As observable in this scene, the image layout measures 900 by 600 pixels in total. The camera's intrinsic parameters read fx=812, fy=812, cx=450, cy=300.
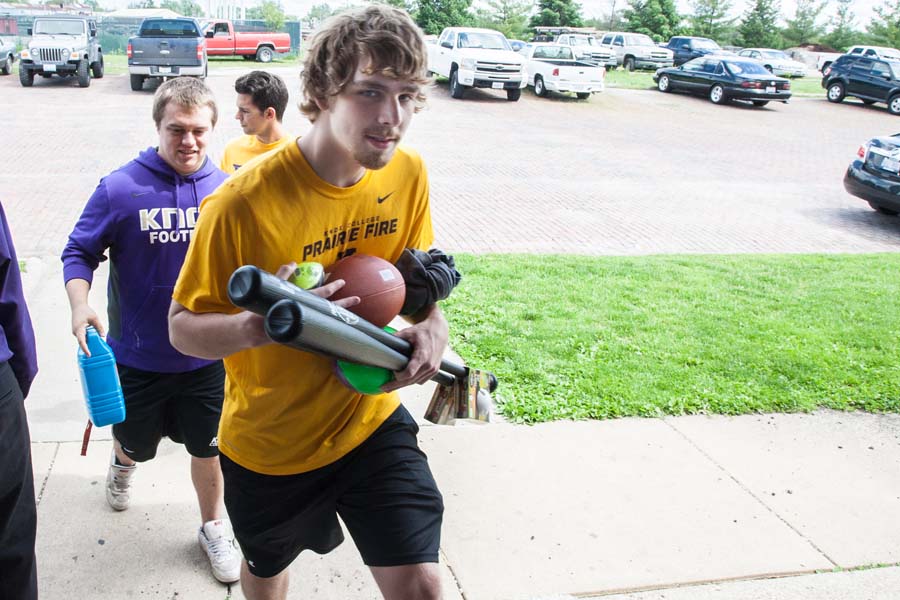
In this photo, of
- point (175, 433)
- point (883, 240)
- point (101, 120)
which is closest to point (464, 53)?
point (101, 120)

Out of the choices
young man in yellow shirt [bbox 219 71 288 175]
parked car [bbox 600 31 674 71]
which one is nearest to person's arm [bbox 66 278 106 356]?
young man in yellow shirt [bbox 219 71 288 175]

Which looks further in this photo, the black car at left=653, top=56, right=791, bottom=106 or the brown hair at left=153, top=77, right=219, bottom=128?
the black car at left=653, top=56, right=791, bottom=106

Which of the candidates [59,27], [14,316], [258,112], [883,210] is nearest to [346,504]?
[14,316]

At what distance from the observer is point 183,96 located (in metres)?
3.29

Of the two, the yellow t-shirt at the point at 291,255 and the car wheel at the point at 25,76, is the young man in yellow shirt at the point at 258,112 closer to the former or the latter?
the yellow t-shirt at the point at 291,255

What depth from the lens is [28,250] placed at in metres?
7.74

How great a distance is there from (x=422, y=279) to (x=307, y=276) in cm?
48

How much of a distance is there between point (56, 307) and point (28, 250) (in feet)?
6.43

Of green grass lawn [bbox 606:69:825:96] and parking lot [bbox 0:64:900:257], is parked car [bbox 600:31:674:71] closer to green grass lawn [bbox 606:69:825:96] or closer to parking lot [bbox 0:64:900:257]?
green grass lawn [bbox 606:69:825:96]

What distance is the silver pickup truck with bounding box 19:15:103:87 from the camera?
22.2 metres

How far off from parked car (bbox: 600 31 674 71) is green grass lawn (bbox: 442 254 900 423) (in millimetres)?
34034

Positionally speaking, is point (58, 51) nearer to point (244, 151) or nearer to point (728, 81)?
point (244, 151)

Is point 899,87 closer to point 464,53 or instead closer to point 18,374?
point 464,53

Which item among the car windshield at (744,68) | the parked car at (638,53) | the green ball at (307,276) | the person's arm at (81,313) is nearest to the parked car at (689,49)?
the parked car at (638,53)
